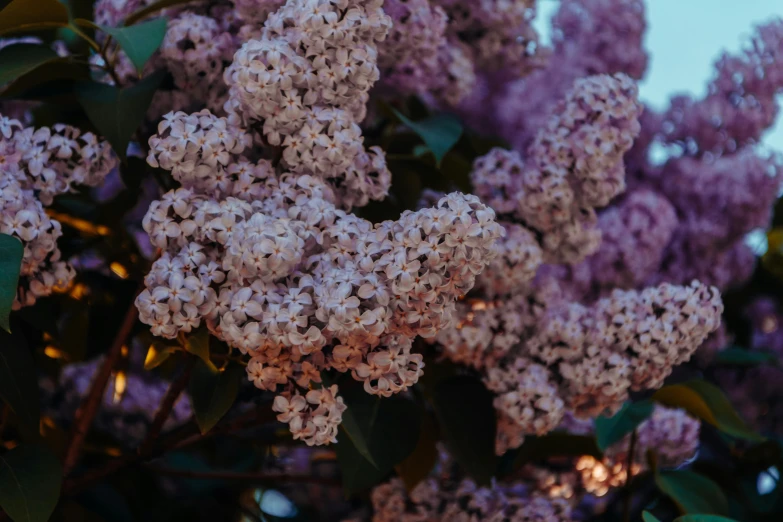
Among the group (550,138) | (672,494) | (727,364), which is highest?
(550,138)

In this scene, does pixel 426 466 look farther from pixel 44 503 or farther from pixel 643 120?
pixel 643 120

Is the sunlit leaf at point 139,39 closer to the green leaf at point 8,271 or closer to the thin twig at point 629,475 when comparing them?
the green leaf at point 8,271

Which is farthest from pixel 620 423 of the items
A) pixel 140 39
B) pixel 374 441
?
pixel 140 39

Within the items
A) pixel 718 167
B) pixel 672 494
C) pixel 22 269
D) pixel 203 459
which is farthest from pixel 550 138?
pixel 203 459

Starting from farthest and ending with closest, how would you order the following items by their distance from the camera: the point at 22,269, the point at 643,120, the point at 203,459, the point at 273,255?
the point at 643,120, the point at 203,459, the point at 22,269, the point at 273,255

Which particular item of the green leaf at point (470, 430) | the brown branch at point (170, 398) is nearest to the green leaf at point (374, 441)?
the green leaf at point (470, 430)
